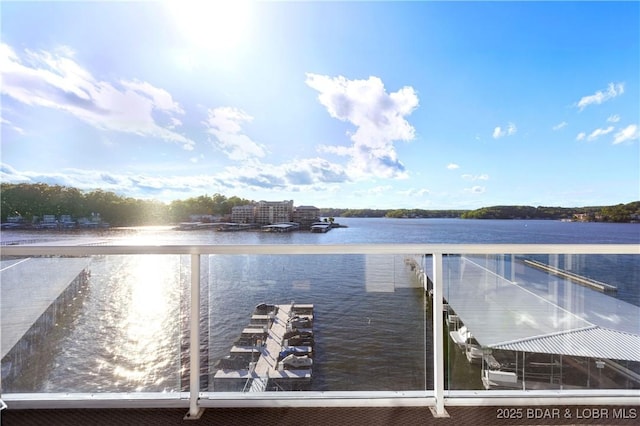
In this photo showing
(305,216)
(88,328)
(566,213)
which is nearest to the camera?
(88,328)

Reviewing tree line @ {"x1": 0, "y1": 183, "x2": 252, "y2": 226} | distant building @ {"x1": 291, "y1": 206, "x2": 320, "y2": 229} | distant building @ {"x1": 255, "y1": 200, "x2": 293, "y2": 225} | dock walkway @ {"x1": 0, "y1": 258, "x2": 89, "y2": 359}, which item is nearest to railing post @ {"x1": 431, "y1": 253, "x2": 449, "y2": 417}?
dock walkway @ {"x1": 0, "y1": 258, "x2": 89, "y2": 359}

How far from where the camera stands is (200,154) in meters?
7.98

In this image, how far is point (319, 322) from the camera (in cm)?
170

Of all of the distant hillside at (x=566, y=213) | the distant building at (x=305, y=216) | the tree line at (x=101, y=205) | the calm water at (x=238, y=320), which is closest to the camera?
the calm water at (x=238, y=320)

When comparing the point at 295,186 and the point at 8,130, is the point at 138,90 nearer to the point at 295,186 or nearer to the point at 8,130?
the point at 8,130

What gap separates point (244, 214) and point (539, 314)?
186 inches

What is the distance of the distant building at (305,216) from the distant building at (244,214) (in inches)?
30.1

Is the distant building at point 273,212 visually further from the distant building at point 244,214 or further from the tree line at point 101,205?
the tree line at point 101,205

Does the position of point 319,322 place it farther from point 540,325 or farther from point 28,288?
point 28,288

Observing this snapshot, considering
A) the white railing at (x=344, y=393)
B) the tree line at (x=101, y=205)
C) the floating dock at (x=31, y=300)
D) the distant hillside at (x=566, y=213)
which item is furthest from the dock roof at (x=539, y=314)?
the distant hillside at (x=566, y=213)

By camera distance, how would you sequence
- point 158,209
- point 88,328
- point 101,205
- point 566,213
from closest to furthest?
1. point 88,328
2. point 101,205
3. point 158,209
4. point 566,213

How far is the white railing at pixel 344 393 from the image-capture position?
5.42 ft

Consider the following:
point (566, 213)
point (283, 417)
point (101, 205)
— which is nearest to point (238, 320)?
point (283, 417)

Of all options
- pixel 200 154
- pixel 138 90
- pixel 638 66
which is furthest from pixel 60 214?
pixel 638 66
